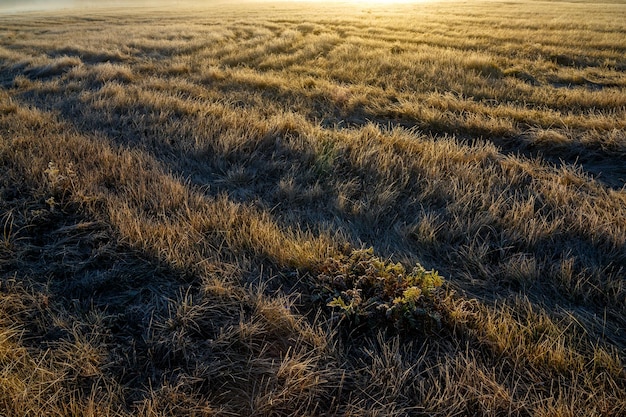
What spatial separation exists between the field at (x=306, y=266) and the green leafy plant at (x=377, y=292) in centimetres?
1

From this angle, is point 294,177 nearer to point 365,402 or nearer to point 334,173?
point 334,173

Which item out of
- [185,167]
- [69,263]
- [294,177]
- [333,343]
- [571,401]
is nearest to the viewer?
[571,401]

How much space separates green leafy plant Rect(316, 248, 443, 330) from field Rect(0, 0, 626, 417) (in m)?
0.01

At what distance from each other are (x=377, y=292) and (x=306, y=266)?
53cm

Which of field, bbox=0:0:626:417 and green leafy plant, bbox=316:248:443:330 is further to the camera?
green leafy plant, bbox=316:248:443:330

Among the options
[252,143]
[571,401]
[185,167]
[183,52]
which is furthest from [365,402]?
[183,52]

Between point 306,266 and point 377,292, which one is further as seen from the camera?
point 306,266

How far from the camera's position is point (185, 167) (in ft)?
14.1

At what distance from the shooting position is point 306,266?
255cm

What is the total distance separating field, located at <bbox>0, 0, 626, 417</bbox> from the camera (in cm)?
174

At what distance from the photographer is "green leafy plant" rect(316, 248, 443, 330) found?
6.85 ft

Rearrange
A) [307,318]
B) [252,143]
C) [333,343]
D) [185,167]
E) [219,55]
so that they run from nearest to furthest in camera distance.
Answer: [333,343] → [307,318] → [185,167] → [252,143] → [219,55]

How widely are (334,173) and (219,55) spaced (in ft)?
36.6

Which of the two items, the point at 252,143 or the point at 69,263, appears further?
the point at 252,143
